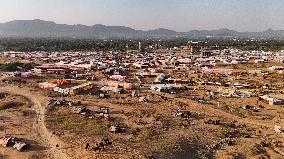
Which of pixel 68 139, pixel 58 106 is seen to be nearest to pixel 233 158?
pixel 68 139

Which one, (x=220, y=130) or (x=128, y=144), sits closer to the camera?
(x=128, y=144)

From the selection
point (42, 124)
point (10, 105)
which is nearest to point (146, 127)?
point (42, 124)

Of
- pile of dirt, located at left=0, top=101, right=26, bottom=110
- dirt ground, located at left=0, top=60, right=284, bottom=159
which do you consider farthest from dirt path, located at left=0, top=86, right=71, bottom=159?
pile of dirt, located at left=0, top=101, right=26, bottom=110

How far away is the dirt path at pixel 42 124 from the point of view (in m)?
38.8

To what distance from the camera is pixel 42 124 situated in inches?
1847

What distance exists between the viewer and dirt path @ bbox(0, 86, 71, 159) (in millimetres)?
38781

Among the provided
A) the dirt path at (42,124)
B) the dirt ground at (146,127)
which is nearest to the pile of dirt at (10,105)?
the dirt ground at (146,127)

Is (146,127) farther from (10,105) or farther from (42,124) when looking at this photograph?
(10,105)

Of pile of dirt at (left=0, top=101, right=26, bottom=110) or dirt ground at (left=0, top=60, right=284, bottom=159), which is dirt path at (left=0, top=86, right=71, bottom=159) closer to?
dirt ground at (left=0, top=60, right=284, bottom=159)

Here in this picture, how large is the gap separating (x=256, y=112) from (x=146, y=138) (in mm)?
21181

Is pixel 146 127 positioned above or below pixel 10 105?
below

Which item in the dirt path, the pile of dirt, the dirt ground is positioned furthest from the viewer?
the pile of dirt

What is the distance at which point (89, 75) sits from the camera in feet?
284

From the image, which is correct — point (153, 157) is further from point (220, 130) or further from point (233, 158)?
point (220, 130)
